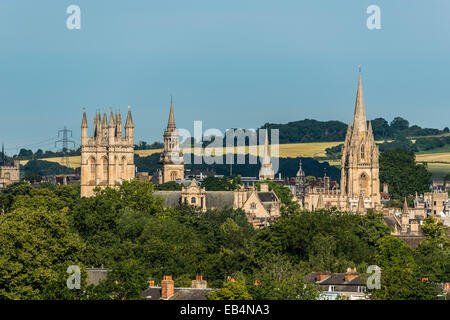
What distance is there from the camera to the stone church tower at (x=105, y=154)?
18088 centimetres

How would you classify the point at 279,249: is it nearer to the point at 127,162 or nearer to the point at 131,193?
the point at 131,193

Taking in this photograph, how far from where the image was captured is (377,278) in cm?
7412

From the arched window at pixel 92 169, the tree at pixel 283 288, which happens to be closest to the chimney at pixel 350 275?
the tree at pixel 283 288

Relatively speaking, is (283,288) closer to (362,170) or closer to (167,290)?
(167,290)

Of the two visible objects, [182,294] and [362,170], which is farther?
[362,170]

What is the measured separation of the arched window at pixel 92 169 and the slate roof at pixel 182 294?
340 ft

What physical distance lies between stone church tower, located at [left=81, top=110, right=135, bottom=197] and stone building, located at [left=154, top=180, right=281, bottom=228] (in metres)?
8.51

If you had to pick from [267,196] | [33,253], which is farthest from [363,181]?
[33,253]

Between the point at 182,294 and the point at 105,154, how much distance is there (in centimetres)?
10705

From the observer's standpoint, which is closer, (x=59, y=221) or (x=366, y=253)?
(x=59, y=221)

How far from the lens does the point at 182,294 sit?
7569cm

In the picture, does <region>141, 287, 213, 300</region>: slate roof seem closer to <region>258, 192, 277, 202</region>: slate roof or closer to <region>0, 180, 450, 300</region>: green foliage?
<region>0, 180, 450, 300</region>: green foliage
